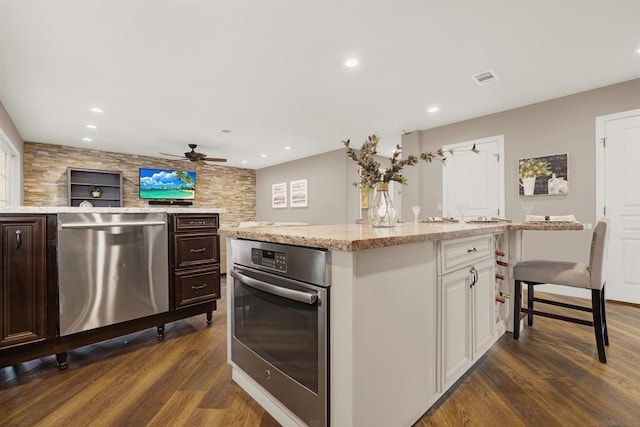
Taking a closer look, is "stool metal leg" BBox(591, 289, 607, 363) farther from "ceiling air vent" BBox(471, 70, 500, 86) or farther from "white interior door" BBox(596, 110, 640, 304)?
"ceiling air vent" BBox(471, 70, 500, 86)

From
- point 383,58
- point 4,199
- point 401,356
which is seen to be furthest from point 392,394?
point 4,199

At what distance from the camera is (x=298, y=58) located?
2693mm

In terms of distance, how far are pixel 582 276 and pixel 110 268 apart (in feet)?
10.7

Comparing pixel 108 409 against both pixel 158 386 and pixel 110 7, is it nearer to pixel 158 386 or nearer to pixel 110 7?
pixel 158 386

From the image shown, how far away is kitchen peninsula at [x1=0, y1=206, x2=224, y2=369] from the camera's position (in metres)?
1.74

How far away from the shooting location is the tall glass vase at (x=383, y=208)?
173 centimetres

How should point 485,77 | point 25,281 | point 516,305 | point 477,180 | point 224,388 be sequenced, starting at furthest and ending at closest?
1. point 477,180
2. point 485,77
3. point 516,305
4. point 25,281
5. point 224,388

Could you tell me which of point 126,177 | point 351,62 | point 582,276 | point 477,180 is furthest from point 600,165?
point 126,177

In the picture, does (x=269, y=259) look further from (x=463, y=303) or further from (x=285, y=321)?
(x=463, y=303)

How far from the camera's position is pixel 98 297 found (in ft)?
6.66

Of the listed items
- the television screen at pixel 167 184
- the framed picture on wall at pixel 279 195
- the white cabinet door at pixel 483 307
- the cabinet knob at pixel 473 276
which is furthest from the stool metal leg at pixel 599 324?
the television screen at pixel 167 184

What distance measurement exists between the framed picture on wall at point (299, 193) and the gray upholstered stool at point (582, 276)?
569 cm

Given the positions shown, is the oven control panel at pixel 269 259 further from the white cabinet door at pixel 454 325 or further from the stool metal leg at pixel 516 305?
the stool metal leg at pixel 516 305

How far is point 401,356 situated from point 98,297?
2.06 meters
